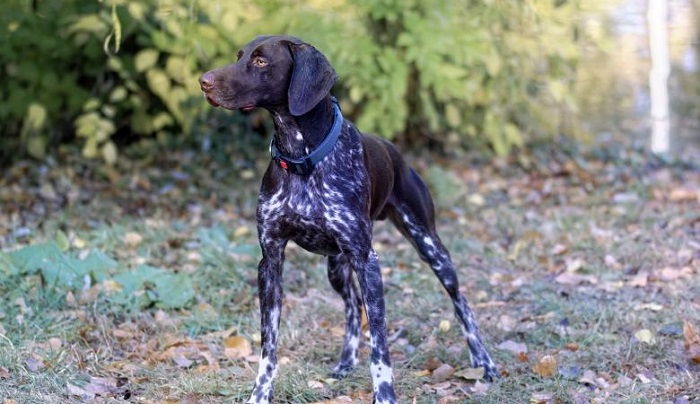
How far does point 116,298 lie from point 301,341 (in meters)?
1.16

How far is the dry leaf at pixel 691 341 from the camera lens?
4.70 metres

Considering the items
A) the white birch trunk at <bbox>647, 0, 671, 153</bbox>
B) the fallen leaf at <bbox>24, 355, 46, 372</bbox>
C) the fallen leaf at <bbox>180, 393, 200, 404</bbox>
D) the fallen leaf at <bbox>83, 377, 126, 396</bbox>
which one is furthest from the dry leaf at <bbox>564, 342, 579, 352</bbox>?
the white birch trunk at <bbox>647, 0, 671, 153</bbox>

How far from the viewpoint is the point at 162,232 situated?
287 inches

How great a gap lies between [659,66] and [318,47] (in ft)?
19.0

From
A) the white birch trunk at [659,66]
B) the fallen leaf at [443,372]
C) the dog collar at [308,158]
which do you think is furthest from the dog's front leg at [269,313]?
the white birch trunk at [659,66]

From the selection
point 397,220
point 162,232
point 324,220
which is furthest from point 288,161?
point 162,232

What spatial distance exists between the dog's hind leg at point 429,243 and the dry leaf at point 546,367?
217mm

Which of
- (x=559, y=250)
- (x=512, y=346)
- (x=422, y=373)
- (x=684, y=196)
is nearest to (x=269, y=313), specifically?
(x=422, y=373)

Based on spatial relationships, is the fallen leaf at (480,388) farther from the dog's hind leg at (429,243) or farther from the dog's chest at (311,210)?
the dog's chest at (311,210)

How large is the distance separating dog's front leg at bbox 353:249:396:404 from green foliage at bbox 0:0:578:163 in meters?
3.56

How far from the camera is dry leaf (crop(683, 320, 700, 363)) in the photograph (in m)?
4.70

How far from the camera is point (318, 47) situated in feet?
25.5

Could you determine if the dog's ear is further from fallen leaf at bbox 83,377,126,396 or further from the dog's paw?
the dog's paw

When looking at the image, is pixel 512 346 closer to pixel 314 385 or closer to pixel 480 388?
pixel 480 388
